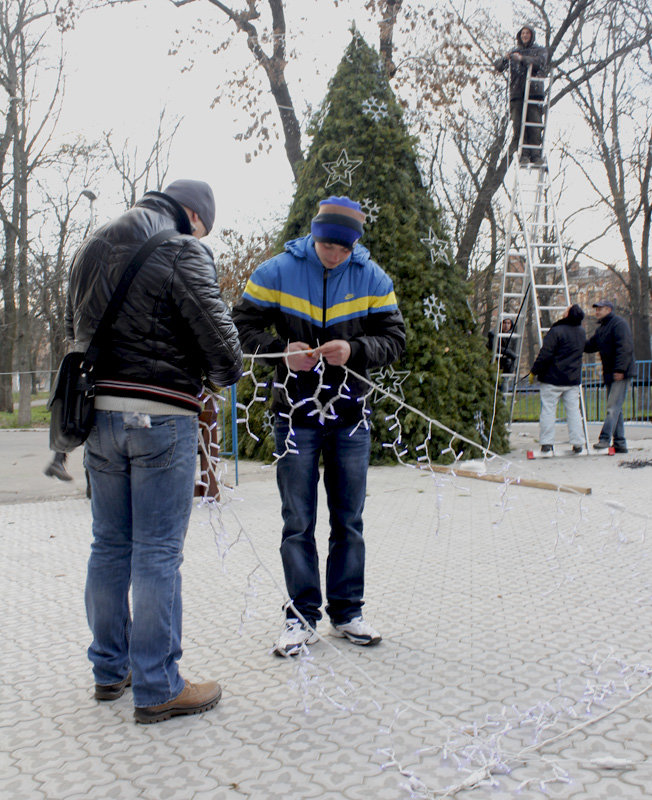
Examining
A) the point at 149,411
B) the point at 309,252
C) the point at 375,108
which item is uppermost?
the point at 375,108

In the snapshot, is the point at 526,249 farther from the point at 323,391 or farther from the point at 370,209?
the point at 323,391

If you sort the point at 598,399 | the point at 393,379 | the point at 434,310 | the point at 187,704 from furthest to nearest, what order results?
1. the point at 598,399
2. the point at 434,310
3. the point at 393,379
4. the point at 187,704

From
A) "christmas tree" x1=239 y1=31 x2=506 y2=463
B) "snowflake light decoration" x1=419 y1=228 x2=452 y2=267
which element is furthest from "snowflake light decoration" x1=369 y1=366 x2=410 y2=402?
"snowflake light decoration" x1=419 y1=228 x2=452 y2=267

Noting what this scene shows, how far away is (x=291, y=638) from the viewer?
289 cm

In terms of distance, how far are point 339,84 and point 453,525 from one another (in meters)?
5.88

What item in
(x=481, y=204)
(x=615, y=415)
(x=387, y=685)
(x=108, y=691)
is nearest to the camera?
(x=108, y=691)

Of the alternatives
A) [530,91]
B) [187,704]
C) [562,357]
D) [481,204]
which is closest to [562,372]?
[562,357]

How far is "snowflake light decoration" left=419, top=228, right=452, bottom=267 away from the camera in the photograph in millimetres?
8426

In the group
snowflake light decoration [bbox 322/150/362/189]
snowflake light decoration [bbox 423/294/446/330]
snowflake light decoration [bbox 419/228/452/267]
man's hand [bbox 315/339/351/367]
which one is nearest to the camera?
man's hand [bbox 315/339/351/367]

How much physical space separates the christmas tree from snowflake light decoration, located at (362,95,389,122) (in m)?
0.01

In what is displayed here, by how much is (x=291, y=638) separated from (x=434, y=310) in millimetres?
5923

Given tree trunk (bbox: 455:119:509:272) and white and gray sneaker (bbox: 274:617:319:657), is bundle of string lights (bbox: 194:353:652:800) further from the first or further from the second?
tree trunk (bbox: 455:119:509:272)

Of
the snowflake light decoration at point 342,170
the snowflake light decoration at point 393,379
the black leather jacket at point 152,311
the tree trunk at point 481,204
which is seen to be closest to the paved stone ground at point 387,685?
the black leather jacket at point 152,311

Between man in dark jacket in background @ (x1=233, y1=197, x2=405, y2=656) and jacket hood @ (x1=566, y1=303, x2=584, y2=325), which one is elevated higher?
jacket hood @ (x1=566, y1=303, x2=584, y2=325)
